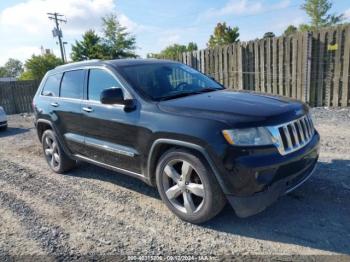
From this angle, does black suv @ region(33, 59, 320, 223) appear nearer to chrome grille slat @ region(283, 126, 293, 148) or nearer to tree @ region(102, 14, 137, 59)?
chrome grille slat @ region(283, 126, 293, 148)

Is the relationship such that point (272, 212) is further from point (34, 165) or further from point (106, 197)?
point (34, 165)

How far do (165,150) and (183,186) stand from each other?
1.48 feet

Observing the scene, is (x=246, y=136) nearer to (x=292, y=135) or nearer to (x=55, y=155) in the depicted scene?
(x=292, y=135)

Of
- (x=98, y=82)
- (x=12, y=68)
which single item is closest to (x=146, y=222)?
(x=98, y=82)

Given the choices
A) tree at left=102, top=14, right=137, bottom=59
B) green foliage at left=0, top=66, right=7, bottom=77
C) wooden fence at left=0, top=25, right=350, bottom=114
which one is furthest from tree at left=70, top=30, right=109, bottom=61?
green foliage at left=0, top=66, right=7, bottom=77

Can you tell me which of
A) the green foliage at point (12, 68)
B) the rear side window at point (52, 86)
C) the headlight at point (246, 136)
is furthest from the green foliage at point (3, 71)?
the headlight at point (246, 136)

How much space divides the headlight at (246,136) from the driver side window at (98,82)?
1.84 m

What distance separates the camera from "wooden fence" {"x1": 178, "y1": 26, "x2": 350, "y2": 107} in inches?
321

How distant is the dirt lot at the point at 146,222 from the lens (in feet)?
9.72

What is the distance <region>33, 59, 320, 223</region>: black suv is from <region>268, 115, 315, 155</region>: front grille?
1 cm

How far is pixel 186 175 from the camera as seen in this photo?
324cm

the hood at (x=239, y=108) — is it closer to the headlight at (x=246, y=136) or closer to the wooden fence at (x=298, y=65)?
the headlight at (x=246, y=136)

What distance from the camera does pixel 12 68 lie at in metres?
109

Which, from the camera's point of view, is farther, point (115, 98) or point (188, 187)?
point (115, 98)
